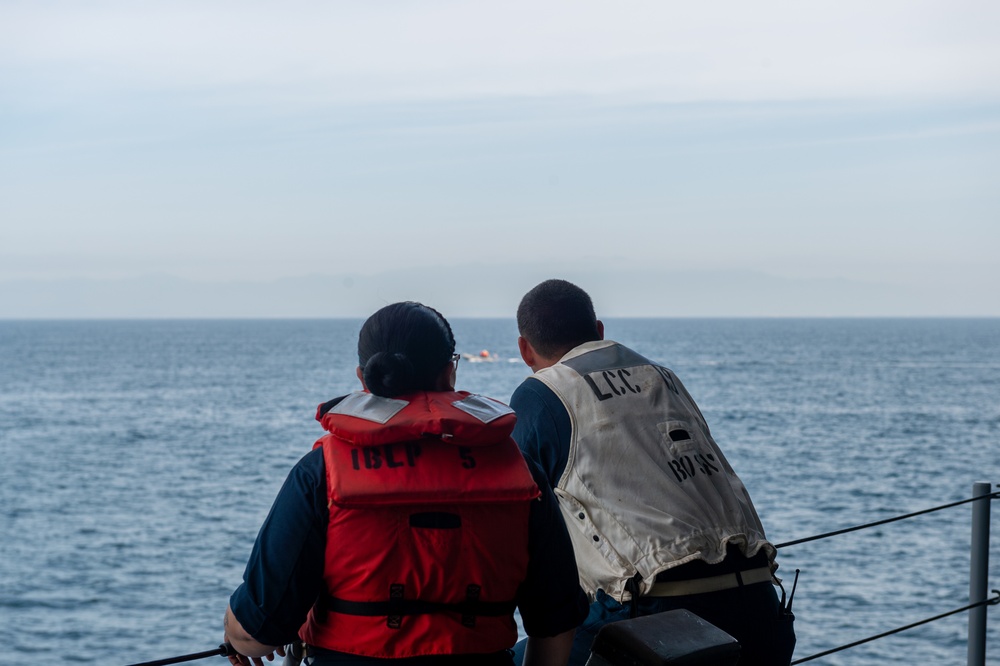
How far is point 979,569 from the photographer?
416cm

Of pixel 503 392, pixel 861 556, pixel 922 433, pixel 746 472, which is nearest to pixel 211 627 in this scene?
pixel 861 556

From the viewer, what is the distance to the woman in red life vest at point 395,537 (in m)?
2.11

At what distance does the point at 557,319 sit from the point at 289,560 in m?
1.29

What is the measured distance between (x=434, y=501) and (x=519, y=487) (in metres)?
0.19

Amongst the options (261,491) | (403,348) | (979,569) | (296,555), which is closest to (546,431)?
(403,348)

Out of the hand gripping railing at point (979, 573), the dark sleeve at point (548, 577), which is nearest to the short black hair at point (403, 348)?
the dark sleeve at point (548, 577)

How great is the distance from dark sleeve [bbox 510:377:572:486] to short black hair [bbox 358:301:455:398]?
1.77 ft

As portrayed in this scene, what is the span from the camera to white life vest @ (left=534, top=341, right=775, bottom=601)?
8.86 ft

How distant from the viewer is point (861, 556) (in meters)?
23.3

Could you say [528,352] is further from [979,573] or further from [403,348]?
[979,573]

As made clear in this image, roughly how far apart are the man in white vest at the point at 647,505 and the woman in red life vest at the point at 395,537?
20.1 inches

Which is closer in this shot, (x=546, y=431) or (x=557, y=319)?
(x=546, y=431)

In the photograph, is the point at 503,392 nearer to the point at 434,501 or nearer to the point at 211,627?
the point at 211,627

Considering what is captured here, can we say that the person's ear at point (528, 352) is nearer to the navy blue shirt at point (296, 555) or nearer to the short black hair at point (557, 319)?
the short black hair at point (557, 319)
